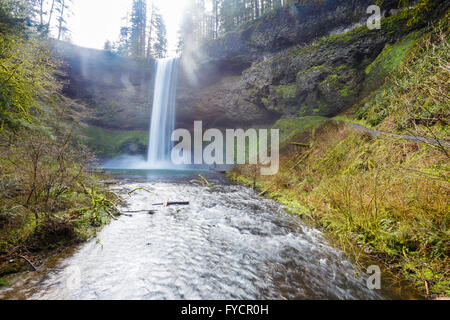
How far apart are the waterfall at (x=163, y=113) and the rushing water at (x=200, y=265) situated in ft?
74.4

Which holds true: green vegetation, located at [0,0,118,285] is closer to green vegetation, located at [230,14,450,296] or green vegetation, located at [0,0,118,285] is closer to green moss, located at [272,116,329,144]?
green vegetation, located at [230,14,450,296]

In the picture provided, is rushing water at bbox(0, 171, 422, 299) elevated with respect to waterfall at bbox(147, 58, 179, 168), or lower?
lower

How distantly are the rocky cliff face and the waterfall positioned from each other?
180cm

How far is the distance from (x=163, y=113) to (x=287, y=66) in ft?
58.9

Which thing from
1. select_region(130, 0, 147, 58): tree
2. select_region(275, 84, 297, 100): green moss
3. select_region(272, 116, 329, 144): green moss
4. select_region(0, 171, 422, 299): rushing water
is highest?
select_region(130, 0, 147, 58): tree

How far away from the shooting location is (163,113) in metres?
27.2

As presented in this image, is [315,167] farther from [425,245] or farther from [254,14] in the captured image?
[254,14]

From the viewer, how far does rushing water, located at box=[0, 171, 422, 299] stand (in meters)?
2.51

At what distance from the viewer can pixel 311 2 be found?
16922 millimetres

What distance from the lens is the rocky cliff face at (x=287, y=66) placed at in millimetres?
14375

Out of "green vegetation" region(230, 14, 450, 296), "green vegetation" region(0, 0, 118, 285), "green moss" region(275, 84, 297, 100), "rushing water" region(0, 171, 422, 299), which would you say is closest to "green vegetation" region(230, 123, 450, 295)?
"green vegetation" region(230, 14, 450, 296)

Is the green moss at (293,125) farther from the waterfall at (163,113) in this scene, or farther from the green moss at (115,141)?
the green moss at (115,141)

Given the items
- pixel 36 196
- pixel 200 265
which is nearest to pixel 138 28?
pixel 36 196

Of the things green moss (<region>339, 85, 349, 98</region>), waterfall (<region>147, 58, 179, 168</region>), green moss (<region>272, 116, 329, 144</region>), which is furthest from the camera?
waterfall (<region>147, 58, 179, 168</region>)
